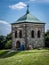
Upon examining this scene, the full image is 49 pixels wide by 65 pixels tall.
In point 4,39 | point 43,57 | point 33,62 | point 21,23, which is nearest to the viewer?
point 33,62

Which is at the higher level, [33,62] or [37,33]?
[37,33]

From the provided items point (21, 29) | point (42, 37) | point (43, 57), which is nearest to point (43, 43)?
point (42, 37)

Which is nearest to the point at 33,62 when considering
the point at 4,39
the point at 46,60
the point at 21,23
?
the point at 46,60

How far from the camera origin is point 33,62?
1143 inches

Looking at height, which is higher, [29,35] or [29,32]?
[29,32]

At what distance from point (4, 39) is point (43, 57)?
132 feet

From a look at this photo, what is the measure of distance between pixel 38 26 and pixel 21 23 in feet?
10.2

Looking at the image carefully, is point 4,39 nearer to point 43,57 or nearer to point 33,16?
point 33,16

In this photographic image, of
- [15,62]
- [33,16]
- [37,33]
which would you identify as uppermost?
[33,16]

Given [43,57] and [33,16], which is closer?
[43,57]

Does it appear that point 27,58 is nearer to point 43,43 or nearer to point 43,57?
point 43,57

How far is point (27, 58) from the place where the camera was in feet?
102

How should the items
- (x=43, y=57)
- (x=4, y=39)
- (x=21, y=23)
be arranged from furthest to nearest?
(x=4, y=39), (x=21, y=23), (x=43, y=57)

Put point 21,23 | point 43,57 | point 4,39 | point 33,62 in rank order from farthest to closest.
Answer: point 4,39 → point 21,23 → point 43,57 → point 33,62
